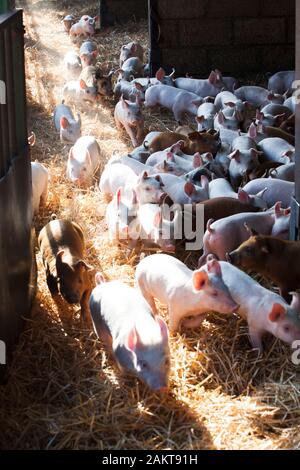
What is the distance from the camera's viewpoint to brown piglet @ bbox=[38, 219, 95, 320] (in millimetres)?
4777

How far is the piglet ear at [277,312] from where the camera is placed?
414 centimetres

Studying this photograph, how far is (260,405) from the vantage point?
13.1 ft

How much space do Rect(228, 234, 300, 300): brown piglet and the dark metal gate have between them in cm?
117

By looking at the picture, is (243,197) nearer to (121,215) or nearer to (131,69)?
(121,215)

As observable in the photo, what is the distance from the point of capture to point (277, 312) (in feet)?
13.7

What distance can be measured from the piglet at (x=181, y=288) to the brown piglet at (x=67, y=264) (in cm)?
32

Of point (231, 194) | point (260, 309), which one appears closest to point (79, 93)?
point (231, 194)

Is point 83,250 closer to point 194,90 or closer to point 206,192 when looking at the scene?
point 206,192

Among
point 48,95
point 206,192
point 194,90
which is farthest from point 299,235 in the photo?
point 48,95

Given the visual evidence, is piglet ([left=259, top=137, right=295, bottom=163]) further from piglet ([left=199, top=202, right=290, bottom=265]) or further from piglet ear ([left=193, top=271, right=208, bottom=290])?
piglet ear ([left=193, top=271, right=208, bottom=290])

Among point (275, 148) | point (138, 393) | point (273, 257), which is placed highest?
point (275, 148)

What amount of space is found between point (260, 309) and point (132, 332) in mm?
792

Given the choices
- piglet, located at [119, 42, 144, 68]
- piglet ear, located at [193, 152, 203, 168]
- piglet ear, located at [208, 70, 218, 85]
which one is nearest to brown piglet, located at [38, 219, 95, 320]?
piglet ear, located at [193, 152, 203, 168]

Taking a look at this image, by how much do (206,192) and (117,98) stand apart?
3.80 meters
